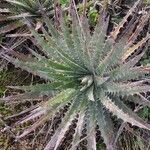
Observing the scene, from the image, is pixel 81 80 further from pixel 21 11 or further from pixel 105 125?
pixel 21 11

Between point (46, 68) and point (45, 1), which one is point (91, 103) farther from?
point (45, 1)

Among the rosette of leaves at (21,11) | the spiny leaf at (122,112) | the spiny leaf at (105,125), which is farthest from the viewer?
the rosette of leaves at (21,11)

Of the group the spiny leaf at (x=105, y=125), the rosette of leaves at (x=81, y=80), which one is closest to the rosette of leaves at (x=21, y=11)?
the rosette of leaves at (x=81, y=80)

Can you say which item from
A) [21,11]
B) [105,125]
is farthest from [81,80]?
[21,11]

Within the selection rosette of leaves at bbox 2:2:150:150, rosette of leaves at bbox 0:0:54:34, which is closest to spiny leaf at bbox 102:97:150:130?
rosette of leaves at bbox 2:2:150:150

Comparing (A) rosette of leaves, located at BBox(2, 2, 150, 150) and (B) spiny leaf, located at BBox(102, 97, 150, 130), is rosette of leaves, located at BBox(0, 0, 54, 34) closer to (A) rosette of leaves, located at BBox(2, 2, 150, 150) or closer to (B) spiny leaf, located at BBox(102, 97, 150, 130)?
(A) rosette of leaves, located at BBox(2, 2, 150, 150)

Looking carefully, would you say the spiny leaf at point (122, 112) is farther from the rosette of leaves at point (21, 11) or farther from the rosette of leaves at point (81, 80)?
the rosette of leaves at point (21, 11)

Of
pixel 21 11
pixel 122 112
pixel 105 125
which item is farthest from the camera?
pixel 21 11
